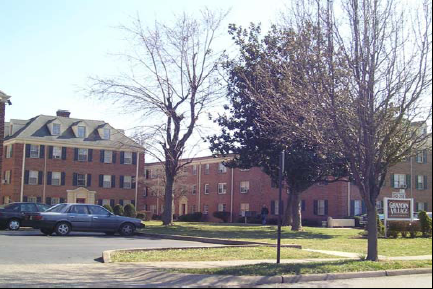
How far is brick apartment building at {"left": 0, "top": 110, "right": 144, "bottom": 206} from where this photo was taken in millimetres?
53500

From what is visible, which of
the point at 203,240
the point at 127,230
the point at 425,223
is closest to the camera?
the point at 203,240

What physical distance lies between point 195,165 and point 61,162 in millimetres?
16451

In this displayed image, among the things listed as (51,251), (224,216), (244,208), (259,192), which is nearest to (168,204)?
(51,251)

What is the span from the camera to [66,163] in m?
55.8

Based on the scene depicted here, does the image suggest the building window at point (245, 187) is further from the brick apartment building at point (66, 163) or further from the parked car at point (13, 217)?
the parked car at point (13, 217)

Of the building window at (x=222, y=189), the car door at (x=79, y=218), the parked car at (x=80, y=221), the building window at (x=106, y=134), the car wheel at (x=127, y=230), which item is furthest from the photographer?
the building window at (x=222, y=189)

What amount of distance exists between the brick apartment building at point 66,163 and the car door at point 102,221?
87.9ft

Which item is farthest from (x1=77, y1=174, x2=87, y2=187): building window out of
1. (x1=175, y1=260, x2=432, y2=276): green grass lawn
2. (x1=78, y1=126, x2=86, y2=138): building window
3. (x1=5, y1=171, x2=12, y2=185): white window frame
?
(x1=175, y1=260, x2=432, y2=276): green grass lawn

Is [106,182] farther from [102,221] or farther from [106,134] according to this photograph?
[102,221]

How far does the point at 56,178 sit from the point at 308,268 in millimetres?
45311

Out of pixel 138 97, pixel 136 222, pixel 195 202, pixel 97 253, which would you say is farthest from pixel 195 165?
pixel 97 253

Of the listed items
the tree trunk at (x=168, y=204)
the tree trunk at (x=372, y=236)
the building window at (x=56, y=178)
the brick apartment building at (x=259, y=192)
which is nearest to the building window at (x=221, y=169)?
the brick apartment building at (x=259, y=192)

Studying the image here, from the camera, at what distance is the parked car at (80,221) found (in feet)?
79.6

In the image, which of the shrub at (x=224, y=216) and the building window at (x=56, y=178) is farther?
the shrub at (x=224, y=216)
